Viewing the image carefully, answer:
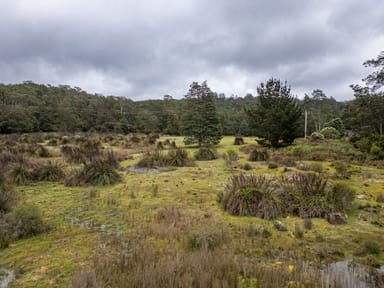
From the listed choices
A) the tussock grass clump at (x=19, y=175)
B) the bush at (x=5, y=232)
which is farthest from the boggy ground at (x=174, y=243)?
the tussock grass clump at (x=19, y=175)

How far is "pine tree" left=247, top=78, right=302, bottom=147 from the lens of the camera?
59.5 ft

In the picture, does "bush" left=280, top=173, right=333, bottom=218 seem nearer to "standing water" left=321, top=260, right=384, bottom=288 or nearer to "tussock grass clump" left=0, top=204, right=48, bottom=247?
"standing water" left=321, top=260, right=384, bottom=288

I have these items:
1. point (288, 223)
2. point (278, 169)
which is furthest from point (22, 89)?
point (288, 223)

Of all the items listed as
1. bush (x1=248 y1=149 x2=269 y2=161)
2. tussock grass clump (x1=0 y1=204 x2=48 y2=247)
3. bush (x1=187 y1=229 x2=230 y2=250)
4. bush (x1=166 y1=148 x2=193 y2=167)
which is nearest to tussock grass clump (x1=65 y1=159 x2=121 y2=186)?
bush (x1=166 y1=148 x2=193 y2=167)

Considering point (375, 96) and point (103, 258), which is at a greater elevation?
point (375, 96)

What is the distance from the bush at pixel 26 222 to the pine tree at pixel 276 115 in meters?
16.2

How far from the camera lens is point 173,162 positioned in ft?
38.8

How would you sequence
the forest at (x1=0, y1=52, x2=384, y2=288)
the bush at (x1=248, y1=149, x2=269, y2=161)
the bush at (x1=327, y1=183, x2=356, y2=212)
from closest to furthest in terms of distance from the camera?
the forest at (x1=0, y1=52, x2=384, y2=288) < the bush at (x1=327, y1=183, x2=356, y2=212) < the bush at (x1=248, y1=149, x2=269, y2=161)

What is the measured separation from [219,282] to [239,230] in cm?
208

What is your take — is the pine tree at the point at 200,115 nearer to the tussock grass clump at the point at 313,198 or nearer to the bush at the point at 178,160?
the bush at the point at 178,160

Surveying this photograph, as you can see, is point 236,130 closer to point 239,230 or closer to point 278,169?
point 278,169

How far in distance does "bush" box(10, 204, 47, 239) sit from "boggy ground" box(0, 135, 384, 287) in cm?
14

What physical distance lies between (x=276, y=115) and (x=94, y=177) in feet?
44.9

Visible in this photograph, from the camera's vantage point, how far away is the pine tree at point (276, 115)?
18125mm
